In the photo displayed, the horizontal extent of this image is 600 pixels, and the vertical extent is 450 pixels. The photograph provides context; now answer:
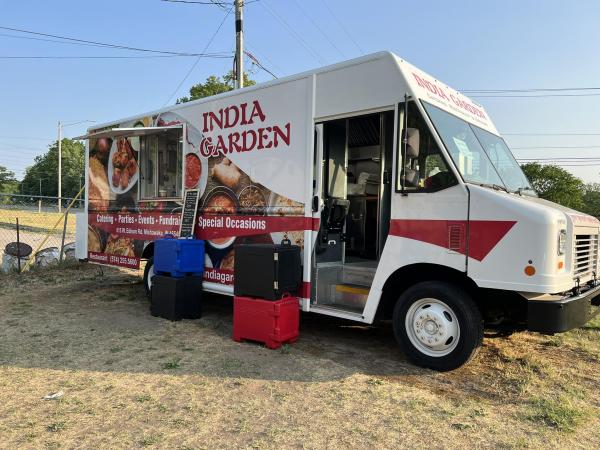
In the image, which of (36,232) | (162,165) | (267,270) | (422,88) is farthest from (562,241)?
(36,232)

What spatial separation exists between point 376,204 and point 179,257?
9.35 feet

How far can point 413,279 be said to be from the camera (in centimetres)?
487

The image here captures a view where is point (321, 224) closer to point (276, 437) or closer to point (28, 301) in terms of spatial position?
point (276, 437)

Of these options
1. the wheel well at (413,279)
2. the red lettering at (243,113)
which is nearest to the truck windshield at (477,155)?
the wheel well at (413,279)

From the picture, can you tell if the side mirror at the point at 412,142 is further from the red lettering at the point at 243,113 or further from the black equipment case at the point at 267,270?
the red lettering at the point at 243,113

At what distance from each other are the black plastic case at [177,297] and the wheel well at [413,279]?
111 inches

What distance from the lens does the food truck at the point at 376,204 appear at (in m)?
4.15

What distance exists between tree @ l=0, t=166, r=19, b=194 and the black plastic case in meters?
101

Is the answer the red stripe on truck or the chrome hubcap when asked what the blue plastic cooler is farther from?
the chrome hubcap

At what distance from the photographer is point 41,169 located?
96.8m

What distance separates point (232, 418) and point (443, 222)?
99.2 inches

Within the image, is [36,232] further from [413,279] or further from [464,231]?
[464,231]

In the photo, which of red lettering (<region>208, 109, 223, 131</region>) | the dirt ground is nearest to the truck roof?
red lettering (<region>208, 109, 223, 131</region>)

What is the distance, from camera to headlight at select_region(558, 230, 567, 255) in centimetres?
400
